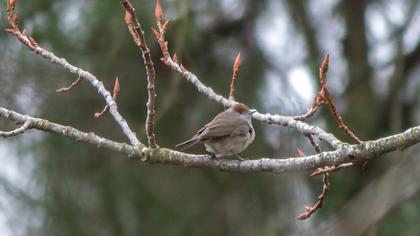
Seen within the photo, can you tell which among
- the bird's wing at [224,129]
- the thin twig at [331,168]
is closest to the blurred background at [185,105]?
the bird's wing at [224,129]

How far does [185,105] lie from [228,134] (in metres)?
2.29

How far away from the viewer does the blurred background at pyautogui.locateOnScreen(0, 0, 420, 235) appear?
6000mm

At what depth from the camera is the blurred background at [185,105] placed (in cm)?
600

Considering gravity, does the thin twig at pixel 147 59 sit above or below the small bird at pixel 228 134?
below

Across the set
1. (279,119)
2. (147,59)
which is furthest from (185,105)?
(147,59)

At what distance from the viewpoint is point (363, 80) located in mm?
7086

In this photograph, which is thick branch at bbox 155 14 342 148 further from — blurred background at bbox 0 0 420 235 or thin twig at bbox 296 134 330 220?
blurred background at bbox 0 0 420 235

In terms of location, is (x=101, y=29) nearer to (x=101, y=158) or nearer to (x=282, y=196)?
(x=101, y=158)

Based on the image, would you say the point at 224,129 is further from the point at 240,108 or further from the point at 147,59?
the point at 147,59

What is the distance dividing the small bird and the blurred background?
74 centimetres

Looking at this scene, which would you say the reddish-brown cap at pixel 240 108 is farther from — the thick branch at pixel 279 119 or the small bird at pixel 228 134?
the thick branch at pixel 279 119

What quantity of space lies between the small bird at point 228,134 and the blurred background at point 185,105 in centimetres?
74

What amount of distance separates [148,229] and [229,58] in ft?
6.07

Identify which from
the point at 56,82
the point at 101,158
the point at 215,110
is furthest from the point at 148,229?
the point at 56,82
